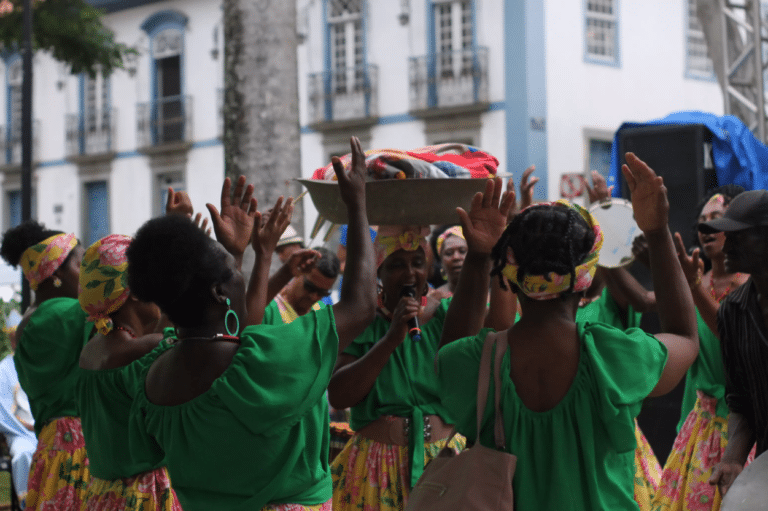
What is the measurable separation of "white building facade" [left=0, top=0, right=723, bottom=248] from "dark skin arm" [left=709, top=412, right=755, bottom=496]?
1540 centimetres

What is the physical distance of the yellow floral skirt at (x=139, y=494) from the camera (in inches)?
132

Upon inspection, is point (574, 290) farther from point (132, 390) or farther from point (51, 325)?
point (51, 325)

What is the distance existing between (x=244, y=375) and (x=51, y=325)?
82.0 inches

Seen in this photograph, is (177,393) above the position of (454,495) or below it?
above

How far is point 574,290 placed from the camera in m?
2.68

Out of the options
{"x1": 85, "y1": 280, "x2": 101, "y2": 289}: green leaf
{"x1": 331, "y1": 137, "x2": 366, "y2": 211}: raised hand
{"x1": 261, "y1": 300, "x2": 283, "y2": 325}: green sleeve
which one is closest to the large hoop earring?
{"x1": 331, "y1": 137, "x2": 366, "y2": 211}: raised hand

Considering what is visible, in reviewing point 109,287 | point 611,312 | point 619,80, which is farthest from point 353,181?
point 619,80

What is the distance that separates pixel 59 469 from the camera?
4.32 metres

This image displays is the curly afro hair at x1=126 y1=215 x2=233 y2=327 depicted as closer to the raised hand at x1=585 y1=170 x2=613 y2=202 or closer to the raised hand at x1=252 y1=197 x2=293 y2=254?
the raised hand at x1=252 y1=197 x2=293 y2=254

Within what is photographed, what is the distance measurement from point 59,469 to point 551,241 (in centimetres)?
280

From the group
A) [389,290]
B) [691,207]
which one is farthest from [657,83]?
[389,290]

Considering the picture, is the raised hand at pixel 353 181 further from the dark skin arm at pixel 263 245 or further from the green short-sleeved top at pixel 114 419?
the green short-sleeved top at pixel 114 419

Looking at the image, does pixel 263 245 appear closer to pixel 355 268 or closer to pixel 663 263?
pixel 355 268

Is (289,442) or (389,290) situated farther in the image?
(389,290)
